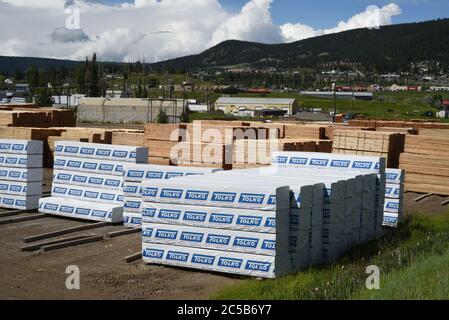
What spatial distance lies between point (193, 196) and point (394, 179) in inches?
263

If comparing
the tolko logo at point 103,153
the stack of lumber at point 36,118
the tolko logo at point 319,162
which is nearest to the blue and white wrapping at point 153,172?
the tolko logo at point 103,153

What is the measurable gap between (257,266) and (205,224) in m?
1.16

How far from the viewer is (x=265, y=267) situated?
10.4m

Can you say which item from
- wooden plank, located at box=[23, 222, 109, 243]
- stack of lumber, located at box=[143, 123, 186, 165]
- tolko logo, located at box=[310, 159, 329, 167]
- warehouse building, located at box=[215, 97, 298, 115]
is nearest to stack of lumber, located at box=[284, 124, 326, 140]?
stack of lumber, located at box=[143, 123, 186, 165]

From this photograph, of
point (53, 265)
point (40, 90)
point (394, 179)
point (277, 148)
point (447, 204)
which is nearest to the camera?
point (53, 265)

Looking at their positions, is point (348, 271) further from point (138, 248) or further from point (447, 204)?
point (447, 204)

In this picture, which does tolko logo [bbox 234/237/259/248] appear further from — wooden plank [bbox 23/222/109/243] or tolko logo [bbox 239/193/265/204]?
wooden plank [bbox 23/222/109/243]

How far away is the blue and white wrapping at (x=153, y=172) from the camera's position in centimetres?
1401

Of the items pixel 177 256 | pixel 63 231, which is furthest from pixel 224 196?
pixel 63 231

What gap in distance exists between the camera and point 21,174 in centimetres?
1619

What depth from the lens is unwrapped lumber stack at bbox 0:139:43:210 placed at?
52.9 ft

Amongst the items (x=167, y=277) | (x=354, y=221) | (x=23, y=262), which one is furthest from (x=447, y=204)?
(x=23, y=262)

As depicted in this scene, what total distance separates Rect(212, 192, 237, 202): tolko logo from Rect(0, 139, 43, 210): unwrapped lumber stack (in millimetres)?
7096

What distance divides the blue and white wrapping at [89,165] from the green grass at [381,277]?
6.12 metres
